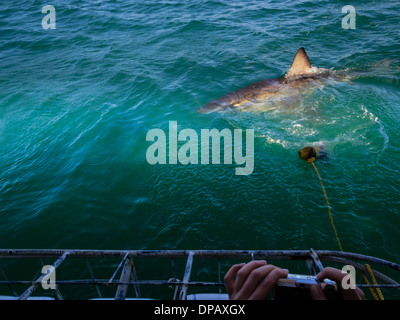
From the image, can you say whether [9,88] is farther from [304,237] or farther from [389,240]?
[389,240]

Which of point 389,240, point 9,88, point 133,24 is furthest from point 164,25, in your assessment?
point 389,240

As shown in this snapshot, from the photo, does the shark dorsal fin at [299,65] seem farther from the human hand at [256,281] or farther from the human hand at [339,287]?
the human hand at [256,281]

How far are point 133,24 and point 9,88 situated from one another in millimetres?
7596

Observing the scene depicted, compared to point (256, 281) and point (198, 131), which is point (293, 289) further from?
point (198, 131)

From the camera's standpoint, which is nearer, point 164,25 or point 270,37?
point 270,37

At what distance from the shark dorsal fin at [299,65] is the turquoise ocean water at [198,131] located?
600mm

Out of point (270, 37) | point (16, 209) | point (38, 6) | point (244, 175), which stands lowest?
point (16, 209)

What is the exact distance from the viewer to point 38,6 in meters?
19.5
